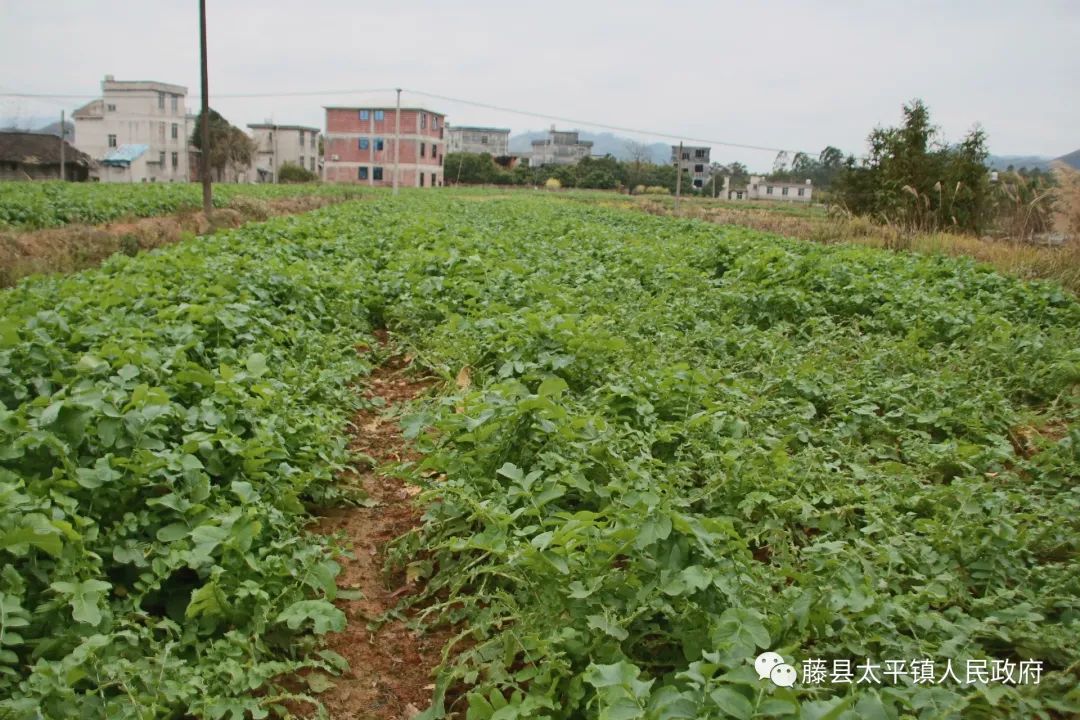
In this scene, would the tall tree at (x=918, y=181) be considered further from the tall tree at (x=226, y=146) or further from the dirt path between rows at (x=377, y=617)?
the tall tree at (x=226, y=146)

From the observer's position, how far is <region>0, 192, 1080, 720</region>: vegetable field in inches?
106

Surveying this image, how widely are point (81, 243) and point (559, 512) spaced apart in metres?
13.9

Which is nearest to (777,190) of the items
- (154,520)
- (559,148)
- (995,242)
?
(559,148)

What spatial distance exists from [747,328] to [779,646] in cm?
474

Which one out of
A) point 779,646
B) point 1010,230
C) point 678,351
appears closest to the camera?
point 779,646

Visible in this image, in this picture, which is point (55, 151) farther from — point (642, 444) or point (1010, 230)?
point (642, 444)

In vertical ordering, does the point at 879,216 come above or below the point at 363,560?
above

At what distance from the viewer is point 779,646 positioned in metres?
2.68

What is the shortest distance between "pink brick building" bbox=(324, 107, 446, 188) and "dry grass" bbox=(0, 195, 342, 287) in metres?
53.5

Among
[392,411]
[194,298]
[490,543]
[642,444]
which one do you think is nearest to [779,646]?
[490,543]

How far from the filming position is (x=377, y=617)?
360 cm

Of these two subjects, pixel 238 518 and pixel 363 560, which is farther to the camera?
pixel 363 560

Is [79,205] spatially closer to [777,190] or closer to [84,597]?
[84,597]

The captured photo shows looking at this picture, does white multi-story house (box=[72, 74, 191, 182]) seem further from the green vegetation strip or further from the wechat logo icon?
the wechat logo icon
